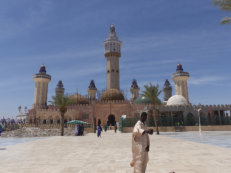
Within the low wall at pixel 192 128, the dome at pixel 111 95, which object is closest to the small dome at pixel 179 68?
the dome at pixel 111 95

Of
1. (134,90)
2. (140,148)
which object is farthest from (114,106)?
(140,148)

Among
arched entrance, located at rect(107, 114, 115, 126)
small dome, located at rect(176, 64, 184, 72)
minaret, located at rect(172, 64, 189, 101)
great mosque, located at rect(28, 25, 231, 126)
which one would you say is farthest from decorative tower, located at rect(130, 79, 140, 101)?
arched entrance, located at rect(107, 114, 115, 126)

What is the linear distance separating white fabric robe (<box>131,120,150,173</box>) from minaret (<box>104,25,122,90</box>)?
45898 millimetres

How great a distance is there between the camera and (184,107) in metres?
30.5

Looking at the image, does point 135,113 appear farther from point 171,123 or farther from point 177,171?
point 177,171

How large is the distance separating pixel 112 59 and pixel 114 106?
16.3 m

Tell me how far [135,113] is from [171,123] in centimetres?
1215

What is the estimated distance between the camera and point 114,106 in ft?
135

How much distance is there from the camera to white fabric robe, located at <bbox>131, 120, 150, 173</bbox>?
13.2 ft

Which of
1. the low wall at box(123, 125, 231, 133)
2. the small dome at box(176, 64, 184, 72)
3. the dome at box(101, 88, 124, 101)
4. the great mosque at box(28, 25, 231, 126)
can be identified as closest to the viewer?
the low wall at box(123, 125, 231, 133)

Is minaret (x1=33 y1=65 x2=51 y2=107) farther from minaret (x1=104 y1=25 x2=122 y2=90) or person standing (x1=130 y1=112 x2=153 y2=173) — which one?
person standing (x1=130 y1=112 x2=153 y2=173)

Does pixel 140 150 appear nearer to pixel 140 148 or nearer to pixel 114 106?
pixel 140 148

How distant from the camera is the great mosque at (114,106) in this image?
30391mm

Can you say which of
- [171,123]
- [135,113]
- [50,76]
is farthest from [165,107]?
[50,76]
